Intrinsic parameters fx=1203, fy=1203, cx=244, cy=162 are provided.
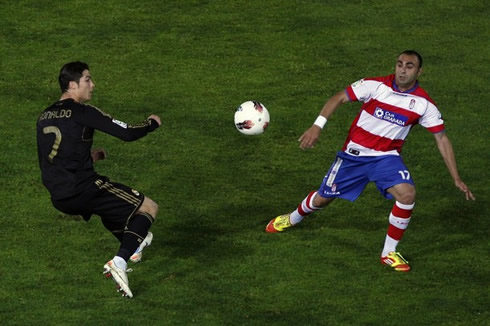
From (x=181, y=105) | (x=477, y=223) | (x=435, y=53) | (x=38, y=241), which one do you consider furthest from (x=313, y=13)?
(x=38, y=241)

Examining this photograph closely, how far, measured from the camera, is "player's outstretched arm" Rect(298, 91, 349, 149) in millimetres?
12273

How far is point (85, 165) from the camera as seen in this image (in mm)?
12148

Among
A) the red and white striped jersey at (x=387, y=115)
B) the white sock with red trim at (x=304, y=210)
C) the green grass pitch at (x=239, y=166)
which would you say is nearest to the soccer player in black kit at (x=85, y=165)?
the green grass pitch at (x=239, y=166)

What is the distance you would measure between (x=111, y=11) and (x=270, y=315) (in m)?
9.95

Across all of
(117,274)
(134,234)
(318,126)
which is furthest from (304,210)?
(117,274)

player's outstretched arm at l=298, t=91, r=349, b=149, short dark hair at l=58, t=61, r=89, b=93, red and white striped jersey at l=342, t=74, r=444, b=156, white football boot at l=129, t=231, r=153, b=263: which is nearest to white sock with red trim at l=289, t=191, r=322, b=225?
red and white striped jersey at l=342, t=74, r=444, b=156

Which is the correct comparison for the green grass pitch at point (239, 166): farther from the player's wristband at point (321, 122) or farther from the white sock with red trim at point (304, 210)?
the player's wristband at point (321, 122)

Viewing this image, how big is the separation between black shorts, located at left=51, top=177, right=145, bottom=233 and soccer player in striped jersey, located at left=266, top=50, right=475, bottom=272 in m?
2.17

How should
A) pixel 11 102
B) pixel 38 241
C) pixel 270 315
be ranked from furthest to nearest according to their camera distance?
pixel 11 102 → pixel 38 241 → pixel 270 315

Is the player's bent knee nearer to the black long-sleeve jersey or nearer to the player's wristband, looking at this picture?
the black long-sleeve jersey

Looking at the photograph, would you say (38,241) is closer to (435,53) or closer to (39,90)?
(39,90)

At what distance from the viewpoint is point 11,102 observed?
56.9ft

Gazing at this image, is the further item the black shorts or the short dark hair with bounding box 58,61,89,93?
the black shorts

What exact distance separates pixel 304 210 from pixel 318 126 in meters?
1.49
